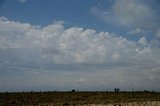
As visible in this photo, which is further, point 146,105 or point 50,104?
point 146,105

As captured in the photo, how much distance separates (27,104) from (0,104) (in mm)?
4494

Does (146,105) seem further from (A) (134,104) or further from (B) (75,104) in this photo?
(B) (75,104)

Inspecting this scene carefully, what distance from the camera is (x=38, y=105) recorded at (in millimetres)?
53750

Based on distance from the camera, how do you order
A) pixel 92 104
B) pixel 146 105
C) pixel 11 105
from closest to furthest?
pixel 11 105
pixel 92 104
pixel 146 105

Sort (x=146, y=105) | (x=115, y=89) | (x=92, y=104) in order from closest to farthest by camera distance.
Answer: (x=92, y=104), (x=146, y=105), (x=115, y=89)

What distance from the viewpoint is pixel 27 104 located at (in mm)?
54906

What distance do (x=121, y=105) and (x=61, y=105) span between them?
36.5 feet

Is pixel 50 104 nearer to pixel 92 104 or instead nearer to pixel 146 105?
pixel 92 104

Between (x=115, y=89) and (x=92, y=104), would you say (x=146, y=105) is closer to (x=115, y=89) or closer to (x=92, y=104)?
(x=92, y=104)

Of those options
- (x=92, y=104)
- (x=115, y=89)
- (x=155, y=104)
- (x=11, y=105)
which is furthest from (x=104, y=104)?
(x=115, y=89)

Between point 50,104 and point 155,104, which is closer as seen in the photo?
point 50,104

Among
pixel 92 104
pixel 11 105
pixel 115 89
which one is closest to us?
pixel 11 105

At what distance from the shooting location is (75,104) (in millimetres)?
56469

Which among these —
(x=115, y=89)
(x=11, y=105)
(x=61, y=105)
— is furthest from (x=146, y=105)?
(x=115, y=89)
